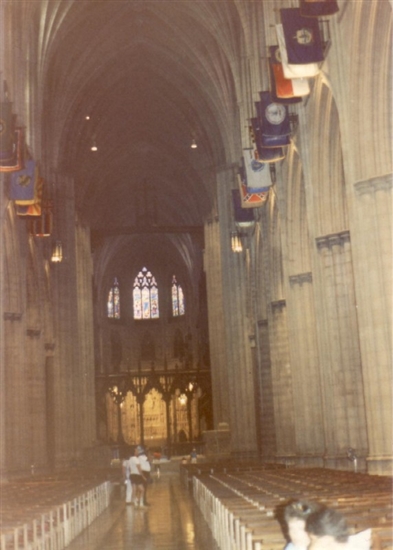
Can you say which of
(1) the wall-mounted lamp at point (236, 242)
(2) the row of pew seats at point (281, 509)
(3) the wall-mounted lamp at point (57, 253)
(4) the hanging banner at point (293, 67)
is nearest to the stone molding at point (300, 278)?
(4) the hanging banner at point (293, 67)

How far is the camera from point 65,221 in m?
43.0

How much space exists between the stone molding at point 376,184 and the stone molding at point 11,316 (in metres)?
16.7

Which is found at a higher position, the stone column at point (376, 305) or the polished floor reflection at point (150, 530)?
the stone column at point (376, 305)

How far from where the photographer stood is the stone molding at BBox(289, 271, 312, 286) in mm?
25775

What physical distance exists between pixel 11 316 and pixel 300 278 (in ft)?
35.7

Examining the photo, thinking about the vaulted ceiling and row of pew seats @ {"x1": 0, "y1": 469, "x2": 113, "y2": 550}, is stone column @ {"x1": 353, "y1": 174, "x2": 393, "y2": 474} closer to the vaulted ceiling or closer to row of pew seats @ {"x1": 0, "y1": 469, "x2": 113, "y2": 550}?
row of pew seats @ {"x1": 0, "y1": 469, "x2": 113, "y2": 550}

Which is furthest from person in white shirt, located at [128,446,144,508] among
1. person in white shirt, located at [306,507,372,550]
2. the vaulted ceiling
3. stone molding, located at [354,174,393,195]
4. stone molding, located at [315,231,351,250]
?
→ the vaulted ceiling

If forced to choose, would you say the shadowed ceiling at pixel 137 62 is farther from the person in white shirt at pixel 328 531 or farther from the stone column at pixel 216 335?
the person in white shirt at pixel 328 531

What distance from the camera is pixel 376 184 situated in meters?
17.1

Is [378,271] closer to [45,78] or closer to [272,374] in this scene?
[272,374]

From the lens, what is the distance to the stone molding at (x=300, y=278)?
25775 millimetres

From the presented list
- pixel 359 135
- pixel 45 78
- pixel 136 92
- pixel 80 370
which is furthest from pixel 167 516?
pixel 136 92

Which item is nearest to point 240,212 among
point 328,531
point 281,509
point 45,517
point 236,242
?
point 236,242

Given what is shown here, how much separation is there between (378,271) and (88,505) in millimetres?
8029
